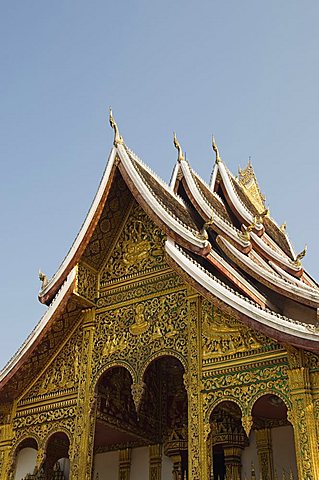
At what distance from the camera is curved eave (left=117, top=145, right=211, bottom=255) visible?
331 inches

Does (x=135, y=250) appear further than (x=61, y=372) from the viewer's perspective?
Yes

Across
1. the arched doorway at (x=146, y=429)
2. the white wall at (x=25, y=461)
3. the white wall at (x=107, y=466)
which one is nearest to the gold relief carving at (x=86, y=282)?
the arched doorway at (x=146, y=429)

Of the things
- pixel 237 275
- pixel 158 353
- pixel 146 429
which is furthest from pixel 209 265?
→ pixel 146 429

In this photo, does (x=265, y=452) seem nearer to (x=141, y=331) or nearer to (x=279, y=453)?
(x=279, y=453)

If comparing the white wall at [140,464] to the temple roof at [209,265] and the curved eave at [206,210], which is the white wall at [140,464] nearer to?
the temple roof at [209,265]

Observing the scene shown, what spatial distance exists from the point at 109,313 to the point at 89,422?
5.34ft

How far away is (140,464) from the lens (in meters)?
10.7

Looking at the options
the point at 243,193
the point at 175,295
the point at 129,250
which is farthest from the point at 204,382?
the point at 243,193

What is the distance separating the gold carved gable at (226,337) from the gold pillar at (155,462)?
316 cm

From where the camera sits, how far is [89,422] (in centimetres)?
880

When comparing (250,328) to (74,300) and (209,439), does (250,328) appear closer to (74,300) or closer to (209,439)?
(209,439)

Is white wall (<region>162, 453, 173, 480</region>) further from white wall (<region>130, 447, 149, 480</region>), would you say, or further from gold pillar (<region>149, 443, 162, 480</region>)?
white wall (<region>130, 447, 149, 480</region>)

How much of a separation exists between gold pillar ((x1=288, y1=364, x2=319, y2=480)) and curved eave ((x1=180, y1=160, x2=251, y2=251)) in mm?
2271

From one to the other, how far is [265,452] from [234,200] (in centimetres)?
521
